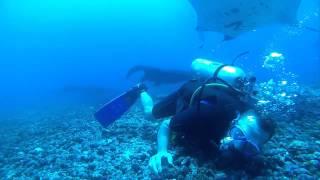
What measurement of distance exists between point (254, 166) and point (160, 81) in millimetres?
10757

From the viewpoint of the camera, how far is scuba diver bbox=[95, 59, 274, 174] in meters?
3.62

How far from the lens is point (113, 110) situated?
20.9 feet

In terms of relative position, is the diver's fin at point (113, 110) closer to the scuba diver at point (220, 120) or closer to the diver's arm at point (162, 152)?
the scuba diver at point (220, 120)

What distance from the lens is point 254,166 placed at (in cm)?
407

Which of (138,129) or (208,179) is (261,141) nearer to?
(208,179)

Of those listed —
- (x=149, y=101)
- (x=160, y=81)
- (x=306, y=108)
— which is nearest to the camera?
(x=149, y=101)

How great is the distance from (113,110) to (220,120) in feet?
9.66

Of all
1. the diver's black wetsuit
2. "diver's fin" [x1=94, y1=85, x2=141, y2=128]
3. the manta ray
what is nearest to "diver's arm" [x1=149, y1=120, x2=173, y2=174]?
the diver's black wetsuit

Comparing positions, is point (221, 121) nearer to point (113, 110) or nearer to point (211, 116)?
point (211, 116)

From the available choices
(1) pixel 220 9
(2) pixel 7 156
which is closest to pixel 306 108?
(1) pixel 220 9

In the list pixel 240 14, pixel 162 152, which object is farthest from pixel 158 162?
pixel 240 14

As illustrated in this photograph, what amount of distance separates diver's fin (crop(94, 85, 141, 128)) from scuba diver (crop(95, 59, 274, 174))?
1.56m

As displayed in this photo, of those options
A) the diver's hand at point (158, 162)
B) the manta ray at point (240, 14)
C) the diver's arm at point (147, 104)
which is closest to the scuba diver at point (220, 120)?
the diver's hand at point (158, 162)

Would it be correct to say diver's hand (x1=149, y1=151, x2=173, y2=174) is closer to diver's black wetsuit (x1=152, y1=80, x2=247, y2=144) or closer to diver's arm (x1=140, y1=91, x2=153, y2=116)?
diver's black wetsuit (x1=152, y1=80, x2=247, y2=144)
